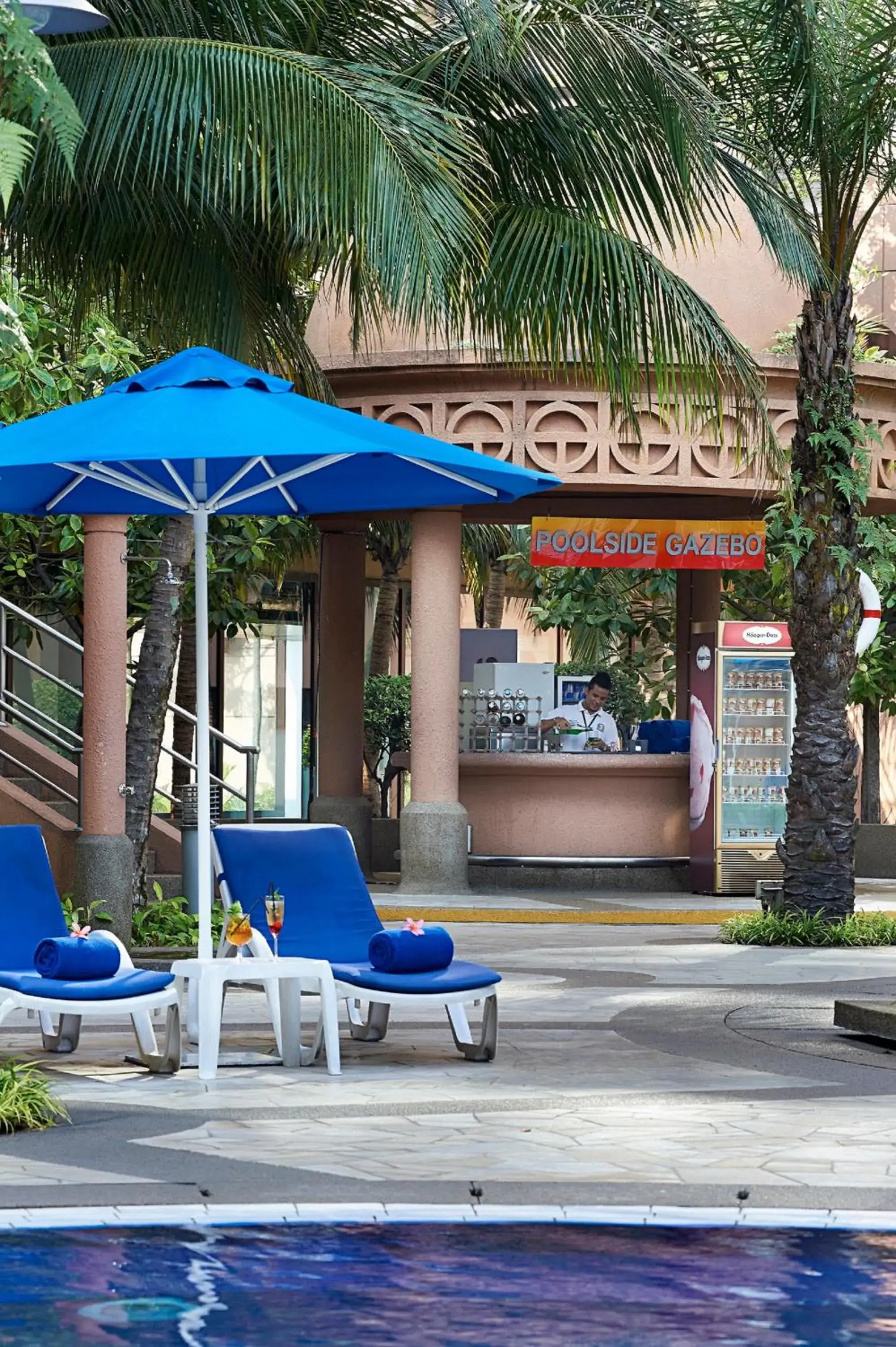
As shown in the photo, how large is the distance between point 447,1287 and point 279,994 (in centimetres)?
402

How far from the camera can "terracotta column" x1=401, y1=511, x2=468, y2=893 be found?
19.3m

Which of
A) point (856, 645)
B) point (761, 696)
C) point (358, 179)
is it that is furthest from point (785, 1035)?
point (761, 696)

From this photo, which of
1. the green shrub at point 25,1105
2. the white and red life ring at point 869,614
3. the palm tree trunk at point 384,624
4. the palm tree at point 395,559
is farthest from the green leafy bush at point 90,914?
the palm tree trunk at point 384,624

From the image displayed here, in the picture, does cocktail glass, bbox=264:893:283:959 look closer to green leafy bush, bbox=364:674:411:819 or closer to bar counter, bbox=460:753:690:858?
bar counter, bbox=460:753:690:858

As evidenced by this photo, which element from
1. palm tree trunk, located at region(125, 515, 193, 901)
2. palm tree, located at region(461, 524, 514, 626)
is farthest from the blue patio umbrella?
palm tree, located at region(461, 524, 514, 626)

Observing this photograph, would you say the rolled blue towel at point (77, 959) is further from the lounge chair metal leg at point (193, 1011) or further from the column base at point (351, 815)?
the column base at point (351, 815)

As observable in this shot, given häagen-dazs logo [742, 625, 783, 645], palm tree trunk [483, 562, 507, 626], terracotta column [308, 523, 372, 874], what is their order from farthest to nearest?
1. palm tree trunk [483, 562, 507, 626]
2. terracotta column [308, 523, 372, 874]
3. häagen-dazs logo [742, 625, 783, 645]

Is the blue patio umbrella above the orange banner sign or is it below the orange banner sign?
below

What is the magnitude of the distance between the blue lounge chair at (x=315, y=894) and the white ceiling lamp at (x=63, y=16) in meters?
3.91

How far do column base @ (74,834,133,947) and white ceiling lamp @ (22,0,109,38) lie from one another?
23.3 ft

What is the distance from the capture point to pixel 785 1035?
10.6 m

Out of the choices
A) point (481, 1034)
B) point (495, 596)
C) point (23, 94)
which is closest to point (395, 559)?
point (495, 596)

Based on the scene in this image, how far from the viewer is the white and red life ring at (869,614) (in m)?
17.3

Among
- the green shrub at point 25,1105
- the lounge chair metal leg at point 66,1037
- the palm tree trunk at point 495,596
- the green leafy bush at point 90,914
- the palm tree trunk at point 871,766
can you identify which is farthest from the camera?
the palm tree trunk at point 495,596
